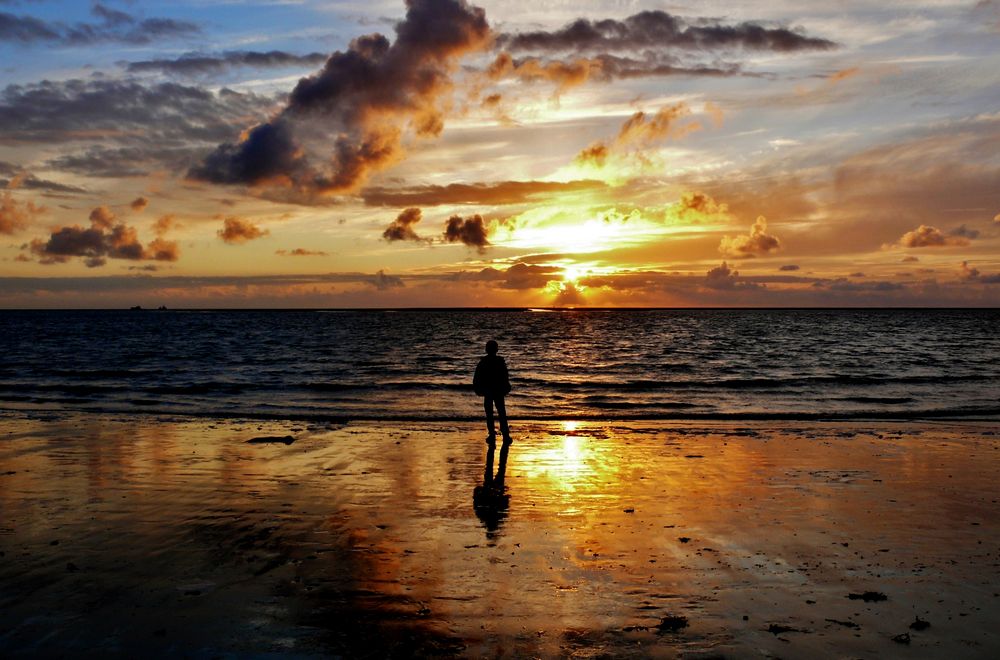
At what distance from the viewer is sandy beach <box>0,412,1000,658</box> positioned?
6.95 m

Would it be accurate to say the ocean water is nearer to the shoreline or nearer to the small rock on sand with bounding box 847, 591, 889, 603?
the shoreline

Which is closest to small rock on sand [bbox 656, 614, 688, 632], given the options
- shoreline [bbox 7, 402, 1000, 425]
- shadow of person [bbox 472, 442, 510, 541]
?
shadow of person [bbox 472, 442, 510, 541]

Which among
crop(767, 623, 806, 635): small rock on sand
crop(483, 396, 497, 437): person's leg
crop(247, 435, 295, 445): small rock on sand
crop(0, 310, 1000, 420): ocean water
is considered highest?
crop(483, 396, 497, 437): person's leg

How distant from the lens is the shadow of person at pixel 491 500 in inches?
424

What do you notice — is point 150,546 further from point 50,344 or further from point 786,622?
point 50,344

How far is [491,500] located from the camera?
486 inches

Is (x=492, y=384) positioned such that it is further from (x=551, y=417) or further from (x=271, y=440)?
(x=551, y=417)

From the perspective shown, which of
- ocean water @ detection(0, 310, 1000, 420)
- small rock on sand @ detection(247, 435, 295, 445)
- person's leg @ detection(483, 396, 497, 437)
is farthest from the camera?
ocean water @ detection(0, 310, 1000, 420)

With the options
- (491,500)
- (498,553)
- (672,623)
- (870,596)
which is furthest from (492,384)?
(672,623)

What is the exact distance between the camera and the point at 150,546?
9570mm

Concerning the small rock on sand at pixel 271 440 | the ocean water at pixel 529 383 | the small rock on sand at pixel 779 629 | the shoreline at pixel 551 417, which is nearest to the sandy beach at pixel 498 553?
the small rock on sand at pixel 779 629

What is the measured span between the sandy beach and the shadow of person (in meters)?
0.08

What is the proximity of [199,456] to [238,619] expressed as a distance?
32.0 ft

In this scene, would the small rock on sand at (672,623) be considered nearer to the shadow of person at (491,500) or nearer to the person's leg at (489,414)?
the shadow of person at (491,500)
